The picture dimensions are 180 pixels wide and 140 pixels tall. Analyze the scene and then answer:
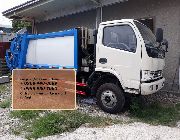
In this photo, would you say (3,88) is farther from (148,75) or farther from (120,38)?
(148,75)

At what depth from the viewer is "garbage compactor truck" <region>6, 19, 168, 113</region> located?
7.31 metres

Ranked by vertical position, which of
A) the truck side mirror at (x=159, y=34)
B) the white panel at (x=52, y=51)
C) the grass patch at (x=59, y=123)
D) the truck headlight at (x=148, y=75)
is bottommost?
the grass patch at (x=59, y=123)

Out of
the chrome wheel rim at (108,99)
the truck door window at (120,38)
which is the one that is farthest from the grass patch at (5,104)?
the truck door window at (120,38)

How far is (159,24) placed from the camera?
415 inches

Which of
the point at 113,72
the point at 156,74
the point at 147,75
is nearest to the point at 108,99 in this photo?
the point at 113,72

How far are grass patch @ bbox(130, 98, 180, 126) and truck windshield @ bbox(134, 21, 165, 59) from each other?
145 centimetres

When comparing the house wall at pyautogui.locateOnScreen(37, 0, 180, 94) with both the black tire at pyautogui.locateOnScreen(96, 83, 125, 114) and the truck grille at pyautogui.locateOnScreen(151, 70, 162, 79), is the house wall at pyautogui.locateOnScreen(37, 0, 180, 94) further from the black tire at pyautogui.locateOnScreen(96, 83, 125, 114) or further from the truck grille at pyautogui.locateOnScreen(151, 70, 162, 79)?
the black tire at pyautogui.locateOnScreen(96, 83, 125, 114)

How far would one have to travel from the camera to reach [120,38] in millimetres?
7574

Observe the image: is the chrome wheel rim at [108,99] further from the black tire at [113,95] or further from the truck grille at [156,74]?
the truck grille at [156,74]

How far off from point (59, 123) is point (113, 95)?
192cm

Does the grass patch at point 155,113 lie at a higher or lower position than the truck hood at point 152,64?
lower

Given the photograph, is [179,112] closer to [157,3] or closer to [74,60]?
[74,60]

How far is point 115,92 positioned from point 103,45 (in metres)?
1.33

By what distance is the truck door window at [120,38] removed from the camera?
291 inches
